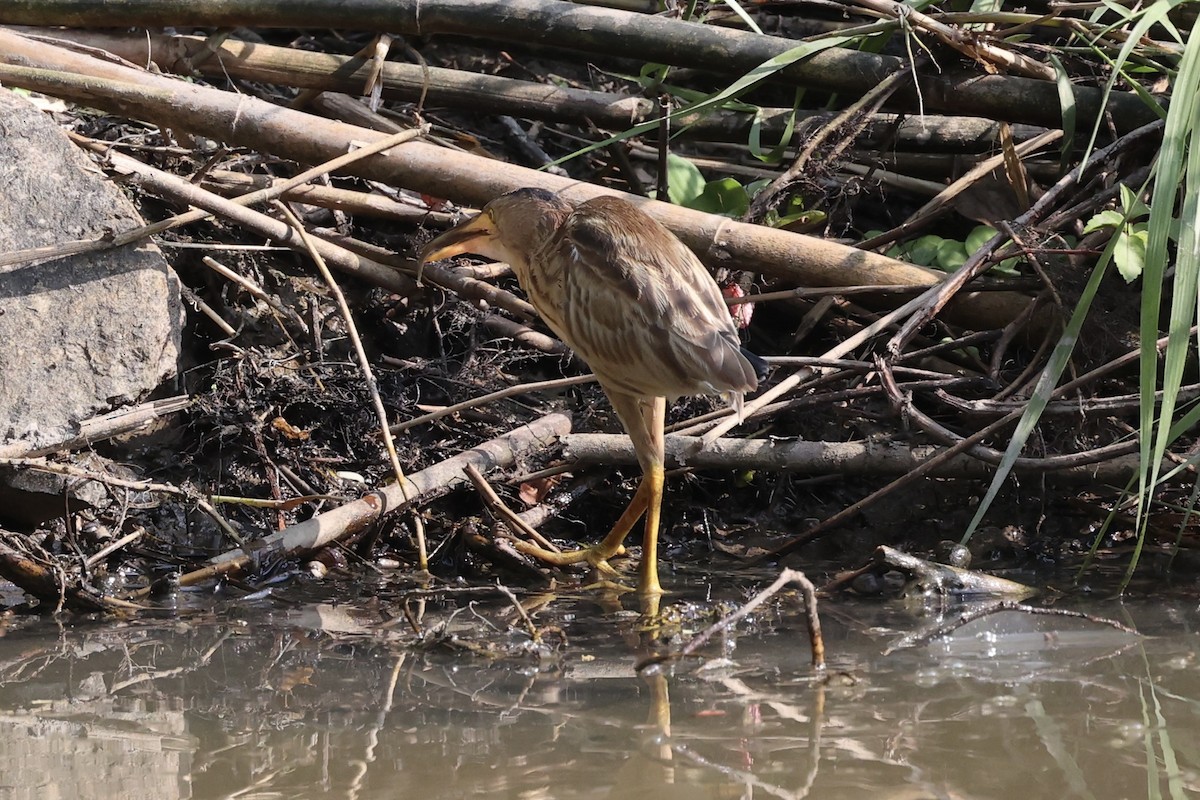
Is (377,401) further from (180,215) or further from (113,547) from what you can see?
(180,215)

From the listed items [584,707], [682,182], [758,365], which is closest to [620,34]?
[682,182]

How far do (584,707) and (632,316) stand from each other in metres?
1.42

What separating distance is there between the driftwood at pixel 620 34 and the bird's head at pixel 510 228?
2.51 ft

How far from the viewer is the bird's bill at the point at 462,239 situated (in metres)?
4.12

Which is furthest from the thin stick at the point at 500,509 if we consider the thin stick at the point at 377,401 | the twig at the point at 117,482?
the twig at the point at 117,482

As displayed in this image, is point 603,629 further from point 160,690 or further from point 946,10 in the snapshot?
point 946,10

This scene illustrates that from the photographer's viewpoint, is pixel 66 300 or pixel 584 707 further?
pixel 66 300

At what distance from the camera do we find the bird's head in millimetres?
4000

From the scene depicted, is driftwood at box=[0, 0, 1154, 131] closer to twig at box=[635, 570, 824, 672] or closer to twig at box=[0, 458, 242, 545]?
twig at box=[0, 458, 242, 545]

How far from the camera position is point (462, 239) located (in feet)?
13.7

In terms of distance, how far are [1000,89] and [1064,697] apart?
8.13 ft

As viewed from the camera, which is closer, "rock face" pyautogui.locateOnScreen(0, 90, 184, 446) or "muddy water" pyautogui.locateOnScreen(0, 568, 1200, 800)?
"muddy water" pyautogui.locateOnScreen(0, 568, 1200, 800)

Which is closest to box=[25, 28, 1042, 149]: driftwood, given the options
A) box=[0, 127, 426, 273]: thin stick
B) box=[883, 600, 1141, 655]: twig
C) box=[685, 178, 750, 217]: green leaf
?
box=[685, 178, 750, 217]: green leaf

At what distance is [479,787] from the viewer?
2.01m
